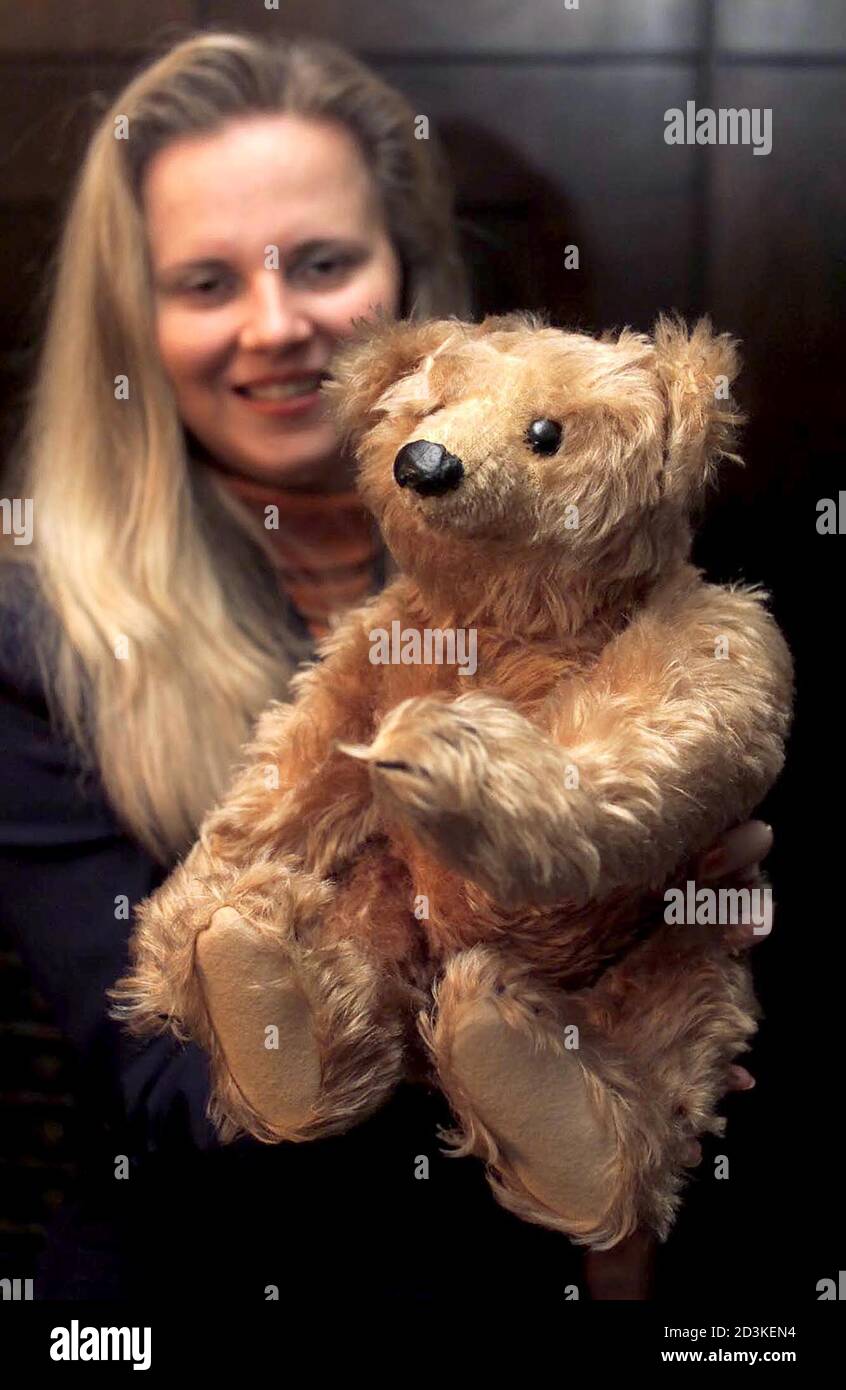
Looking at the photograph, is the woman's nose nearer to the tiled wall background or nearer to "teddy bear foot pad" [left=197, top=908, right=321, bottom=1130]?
the tiled wall background

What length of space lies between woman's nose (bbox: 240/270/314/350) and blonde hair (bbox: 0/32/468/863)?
6 cm

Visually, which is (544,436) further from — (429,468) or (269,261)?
(269,261)

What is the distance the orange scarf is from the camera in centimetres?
69

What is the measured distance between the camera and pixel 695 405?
0.50m

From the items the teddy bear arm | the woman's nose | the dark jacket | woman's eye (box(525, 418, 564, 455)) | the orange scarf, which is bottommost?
the dark jacket

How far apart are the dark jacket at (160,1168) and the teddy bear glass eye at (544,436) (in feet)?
1.10

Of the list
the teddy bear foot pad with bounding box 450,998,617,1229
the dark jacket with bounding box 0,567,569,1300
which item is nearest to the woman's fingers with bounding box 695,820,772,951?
the teddy bear foot pad with bounding box 450,998,617,1229

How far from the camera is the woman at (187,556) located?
659 mm

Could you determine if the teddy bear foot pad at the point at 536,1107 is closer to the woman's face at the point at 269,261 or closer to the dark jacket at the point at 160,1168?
the dark jacket at the point at 160,1168

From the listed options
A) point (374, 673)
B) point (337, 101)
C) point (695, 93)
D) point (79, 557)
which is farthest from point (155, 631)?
point (695, 93)

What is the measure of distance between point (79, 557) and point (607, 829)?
396 millimetres

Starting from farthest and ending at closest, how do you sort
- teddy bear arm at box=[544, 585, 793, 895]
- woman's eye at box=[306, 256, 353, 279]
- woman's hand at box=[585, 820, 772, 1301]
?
woman's eye at box=[306, 256, 353, 279] → woman's hand at box=[585, 820, 772, 1301] → teddy bear arm at box=[544, 585, 793, 895]

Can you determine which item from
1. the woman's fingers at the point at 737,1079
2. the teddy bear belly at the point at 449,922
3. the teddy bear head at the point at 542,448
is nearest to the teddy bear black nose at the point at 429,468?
the teddy bear head at the point at 542,448

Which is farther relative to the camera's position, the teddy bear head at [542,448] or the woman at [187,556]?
the woman at [187,556]
